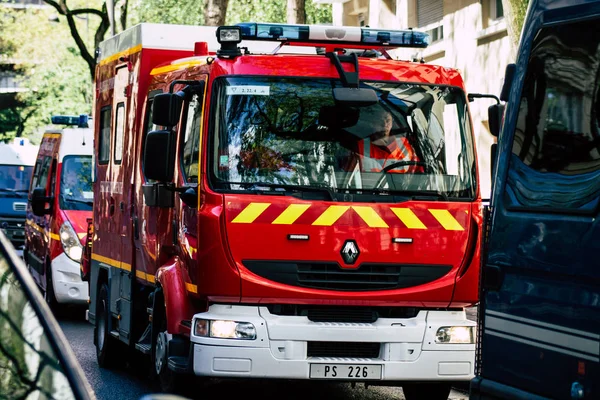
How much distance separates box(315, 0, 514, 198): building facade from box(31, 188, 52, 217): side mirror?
24.9 ft

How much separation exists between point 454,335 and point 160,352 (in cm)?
211

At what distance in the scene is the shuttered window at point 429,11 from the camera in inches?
1067

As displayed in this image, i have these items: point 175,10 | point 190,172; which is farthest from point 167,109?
point 175,10

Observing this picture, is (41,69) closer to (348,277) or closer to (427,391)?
(427,391)

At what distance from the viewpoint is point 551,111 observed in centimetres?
611

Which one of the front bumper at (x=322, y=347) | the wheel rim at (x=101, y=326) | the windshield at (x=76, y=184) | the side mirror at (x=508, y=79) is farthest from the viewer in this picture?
the windshield at (x=76, y=184)

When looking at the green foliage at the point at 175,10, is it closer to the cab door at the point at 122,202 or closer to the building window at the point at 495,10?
the building window at the point at 495,10

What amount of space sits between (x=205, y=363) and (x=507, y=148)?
290 centimetres

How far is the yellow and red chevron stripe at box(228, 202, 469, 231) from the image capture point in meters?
8.56

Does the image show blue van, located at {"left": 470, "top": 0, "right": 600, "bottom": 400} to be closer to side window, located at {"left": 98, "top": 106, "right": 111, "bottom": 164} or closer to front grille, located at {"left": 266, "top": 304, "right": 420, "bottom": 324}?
front grille, located at {"left": 266, "top": 304, "right": 420, "bottom": 324}

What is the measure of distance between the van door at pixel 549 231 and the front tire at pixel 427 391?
303 centimetres

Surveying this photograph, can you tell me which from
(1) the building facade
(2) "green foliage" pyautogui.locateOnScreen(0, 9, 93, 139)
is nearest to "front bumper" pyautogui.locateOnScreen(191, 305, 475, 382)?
(1) the building facade

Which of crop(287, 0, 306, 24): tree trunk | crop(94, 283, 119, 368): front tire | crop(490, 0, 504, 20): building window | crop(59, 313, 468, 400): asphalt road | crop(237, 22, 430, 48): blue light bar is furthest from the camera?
crop(287, 0, 306, 24): tree trunk

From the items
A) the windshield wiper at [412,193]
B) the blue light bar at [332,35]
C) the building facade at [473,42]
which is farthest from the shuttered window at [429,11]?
the windshield wiper at [412,193]
